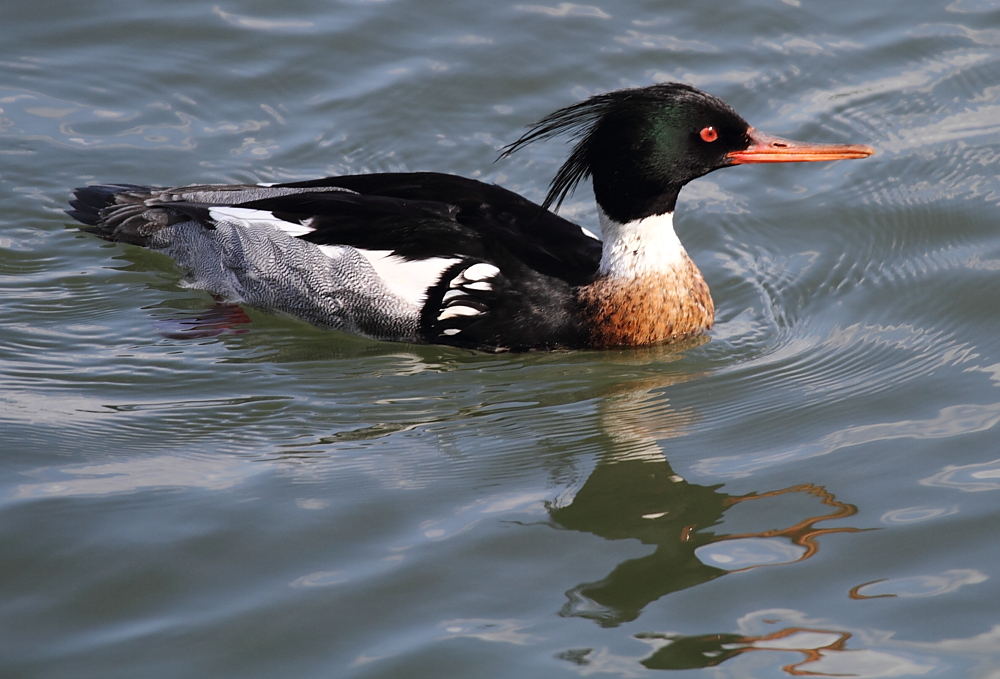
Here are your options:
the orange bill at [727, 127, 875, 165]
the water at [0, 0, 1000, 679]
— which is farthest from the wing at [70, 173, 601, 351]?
the orange bill at [727, 127, 875, 165]

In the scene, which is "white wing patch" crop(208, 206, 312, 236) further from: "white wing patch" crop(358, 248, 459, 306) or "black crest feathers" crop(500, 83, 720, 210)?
"black crest feathers" crop(500, 83, 720, 210)

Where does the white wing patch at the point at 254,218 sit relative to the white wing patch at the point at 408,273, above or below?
above

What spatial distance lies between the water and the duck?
193mm

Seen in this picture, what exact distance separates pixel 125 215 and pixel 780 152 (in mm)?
4122

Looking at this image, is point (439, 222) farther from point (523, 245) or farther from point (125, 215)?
point (125, 215)

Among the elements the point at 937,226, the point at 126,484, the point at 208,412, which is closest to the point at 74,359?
the point at 208,412

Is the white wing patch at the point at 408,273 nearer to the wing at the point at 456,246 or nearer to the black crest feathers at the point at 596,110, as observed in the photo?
the wing at the point at 456,246

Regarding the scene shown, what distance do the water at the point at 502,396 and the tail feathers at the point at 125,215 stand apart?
15 cm

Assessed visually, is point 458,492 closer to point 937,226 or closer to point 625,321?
point 625,321

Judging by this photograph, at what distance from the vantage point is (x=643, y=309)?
6.77m

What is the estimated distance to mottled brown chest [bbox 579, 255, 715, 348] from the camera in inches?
265

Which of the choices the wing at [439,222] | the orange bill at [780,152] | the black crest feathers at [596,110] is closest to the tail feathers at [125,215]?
the wing at [439,222]

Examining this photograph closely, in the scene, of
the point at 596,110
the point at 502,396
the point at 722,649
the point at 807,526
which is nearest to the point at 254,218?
the point at 502,396

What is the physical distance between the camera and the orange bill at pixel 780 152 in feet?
21.0
